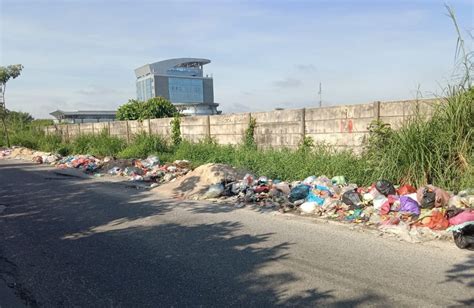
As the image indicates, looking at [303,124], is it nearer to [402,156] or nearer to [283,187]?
[283,187]

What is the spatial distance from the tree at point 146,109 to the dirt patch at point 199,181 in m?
18.5

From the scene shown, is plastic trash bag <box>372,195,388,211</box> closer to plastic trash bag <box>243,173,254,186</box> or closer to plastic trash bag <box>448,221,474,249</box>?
plastic trash bag <box>448,221,474,249</box>

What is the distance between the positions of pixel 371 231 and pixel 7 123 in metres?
38.5

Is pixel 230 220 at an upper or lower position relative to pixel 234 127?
lower

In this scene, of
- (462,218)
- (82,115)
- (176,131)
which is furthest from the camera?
(82,115)

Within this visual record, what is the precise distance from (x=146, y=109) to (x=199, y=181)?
19914 millimetres

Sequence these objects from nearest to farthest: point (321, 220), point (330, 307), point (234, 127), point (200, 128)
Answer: point (330, 307)
point (321, 220)
point (234, 127)
point (200, 128)

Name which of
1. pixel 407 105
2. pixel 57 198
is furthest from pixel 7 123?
pixel 407 105

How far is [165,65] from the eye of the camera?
117 meters

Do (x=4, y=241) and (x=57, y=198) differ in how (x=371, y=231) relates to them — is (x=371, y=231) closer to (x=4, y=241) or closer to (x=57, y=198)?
(x=4, y=241)

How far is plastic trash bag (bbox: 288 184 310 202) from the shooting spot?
796 centimetres

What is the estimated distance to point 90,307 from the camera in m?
3.83

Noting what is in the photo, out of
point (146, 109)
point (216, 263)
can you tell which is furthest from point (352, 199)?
point (146, 109)

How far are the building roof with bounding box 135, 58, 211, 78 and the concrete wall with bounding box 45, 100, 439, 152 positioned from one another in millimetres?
98129
